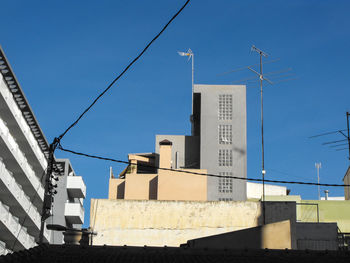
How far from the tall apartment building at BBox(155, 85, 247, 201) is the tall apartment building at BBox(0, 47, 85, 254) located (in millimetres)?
13187

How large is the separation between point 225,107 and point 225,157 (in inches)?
191

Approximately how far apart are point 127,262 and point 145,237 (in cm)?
2388

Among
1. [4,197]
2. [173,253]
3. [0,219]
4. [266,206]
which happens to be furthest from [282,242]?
[4,197]

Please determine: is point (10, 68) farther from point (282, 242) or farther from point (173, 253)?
point (173, 253)

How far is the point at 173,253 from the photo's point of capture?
1938 cm

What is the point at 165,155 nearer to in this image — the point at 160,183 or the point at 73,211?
the point at 160,183

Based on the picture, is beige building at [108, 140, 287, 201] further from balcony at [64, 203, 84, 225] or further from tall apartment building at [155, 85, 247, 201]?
balcony at [64, 203, 84, 225]

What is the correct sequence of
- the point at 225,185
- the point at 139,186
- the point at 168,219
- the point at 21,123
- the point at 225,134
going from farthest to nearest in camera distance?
1. the point at 225,134
2. the point at 225,185
3. the point at 139,186
4. the point at 21,123
5. the point at 168,219

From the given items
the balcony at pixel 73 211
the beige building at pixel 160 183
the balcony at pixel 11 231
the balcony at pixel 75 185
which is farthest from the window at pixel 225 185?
the balcony at pixel 11 231

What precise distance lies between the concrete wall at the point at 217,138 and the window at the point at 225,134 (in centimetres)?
30

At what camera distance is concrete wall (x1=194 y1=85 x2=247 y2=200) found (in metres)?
65.6

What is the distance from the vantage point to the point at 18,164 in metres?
54.6

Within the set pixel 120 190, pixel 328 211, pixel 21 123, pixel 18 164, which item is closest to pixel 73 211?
pixel 120 190

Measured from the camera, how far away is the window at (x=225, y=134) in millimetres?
66938
